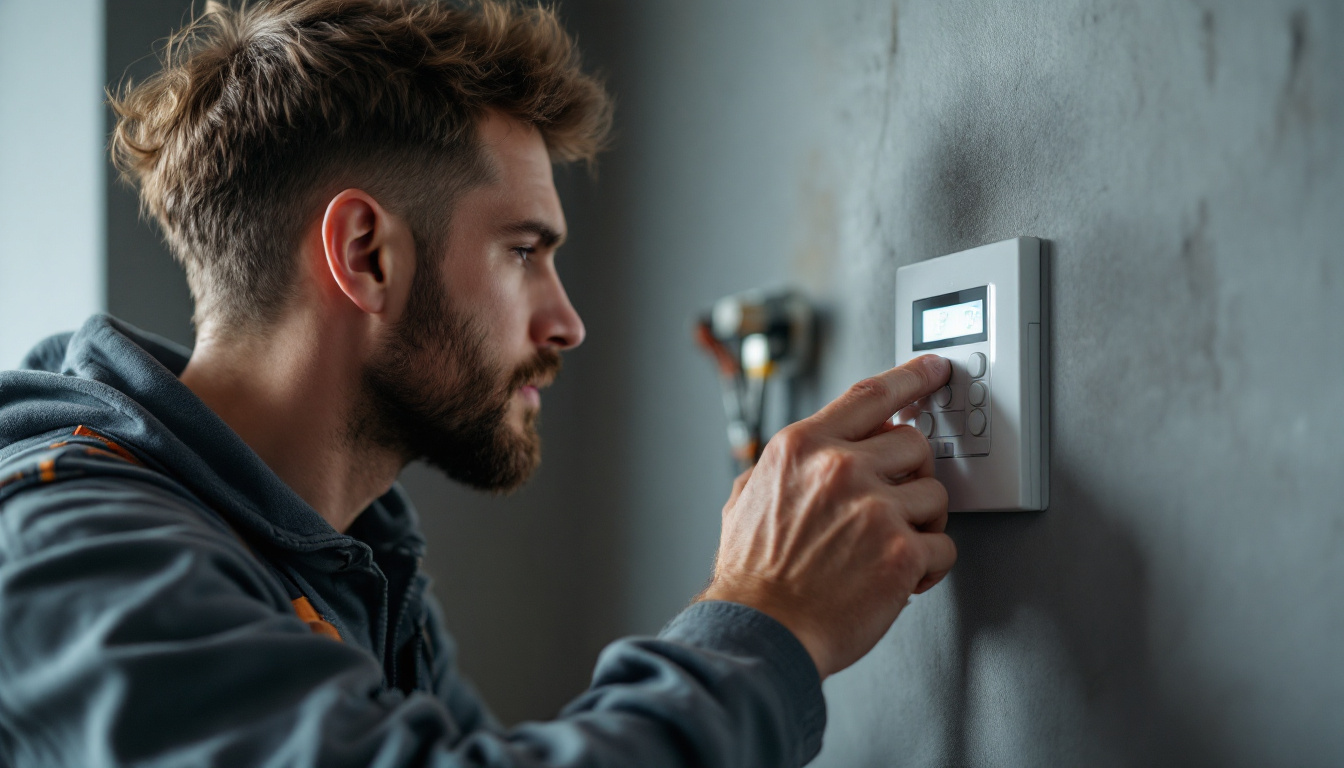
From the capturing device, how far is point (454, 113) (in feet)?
3.58

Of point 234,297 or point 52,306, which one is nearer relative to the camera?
point 234,297

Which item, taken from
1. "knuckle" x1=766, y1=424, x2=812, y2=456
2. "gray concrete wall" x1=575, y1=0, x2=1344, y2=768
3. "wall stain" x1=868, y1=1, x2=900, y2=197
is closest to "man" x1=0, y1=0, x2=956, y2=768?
"knuckle" x1=766, y1=424, x2=812, y2=456

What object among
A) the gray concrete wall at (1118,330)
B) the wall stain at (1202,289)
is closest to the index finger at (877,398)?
the gray concrete wall at (1118,330)

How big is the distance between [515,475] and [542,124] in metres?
0.43

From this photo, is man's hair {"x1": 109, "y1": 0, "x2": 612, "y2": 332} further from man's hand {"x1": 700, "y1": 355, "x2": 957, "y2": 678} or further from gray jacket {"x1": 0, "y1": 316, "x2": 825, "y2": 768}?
man's hand {"x1": 700, "y1": 355, "x2": 957, "y2": 678}

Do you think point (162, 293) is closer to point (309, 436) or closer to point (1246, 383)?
point (309, 436)

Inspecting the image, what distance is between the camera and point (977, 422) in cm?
79

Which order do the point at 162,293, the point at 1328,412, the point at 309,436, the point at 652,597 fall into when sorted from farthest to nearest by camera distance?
the point at 162,293 → the point at 652,597 → the point at 309,436 → the point at 1328,412

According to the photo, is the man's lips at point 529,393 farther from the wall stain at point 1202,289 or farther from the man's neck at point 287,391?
the wall stain at point 1202,289

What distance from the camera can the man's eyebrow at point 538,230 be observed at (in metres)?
1.09

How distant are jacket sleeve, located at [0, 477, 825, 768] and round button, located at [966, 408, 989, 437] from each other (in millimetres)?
232

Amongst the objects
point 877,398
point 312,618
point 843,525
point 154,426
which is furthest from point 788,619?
point 154,426

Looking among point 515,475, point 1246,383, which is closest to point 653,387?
point 515,475

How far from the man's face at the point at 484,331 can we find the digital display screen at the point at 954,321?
440 millimetres
